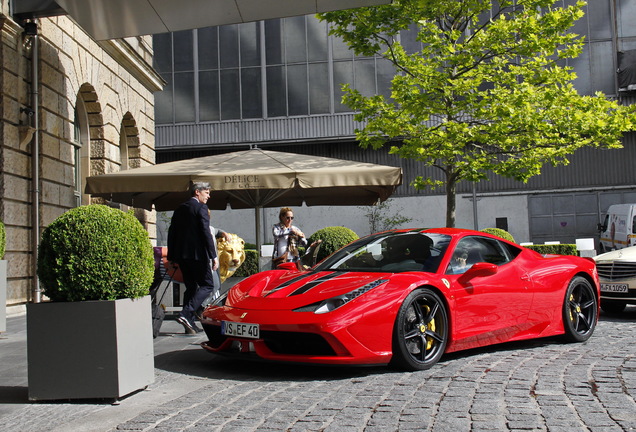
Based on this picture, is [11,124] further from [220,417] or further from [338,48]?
[338,48]

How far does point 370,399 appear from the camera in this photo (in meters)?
4.47

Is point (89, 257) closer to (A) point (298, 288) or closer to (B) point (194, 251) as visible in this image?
(A) point (298, 288)

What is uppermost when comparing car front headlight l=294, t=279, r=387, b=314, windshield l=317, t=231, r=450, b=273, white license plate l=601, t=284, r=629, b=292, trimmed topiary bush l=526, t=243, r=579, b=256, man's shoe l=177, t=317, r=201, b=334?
windshield l=317, t=231, r=450, b=273

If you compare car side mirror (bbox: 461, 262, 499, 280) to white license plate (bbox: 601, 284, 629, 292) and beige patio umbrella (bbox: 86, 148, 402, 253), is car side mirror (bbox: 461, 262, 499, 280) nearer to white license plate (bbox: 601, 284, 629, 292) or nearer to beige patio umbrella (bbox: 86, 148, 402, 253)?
beige patio umbrella (bbox: 86, 148, 402, 253)

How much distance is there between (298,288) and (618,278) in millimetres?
5617

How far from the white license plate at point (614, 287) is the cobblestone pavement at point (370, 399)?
3.40 meters

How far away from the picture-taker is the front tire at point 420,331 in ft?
17.7

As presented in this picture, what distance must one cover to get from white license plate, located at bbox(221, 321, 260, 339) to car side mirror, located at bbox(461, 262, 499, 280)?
A: 1889 mm

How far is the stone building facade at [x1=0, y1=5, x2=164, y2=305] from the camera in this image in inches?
427

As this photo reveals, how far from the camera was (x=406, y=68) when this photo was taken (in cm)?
1543

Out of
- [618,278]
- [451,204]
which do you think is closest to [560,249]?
[451,204]

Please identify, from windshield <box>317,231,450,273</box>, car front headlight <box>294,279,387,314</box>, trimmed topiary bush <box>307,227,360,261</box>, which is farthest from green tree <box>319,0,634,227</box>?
car front headlight <box>294,279,387,314</box>

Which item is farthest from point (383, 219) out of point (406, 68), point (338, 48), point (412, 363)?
point (412, 363)

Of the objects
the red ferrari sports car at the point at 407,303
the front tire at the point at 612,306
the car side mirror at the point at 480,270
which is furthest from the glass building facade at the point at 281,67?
the car side mirror at the point at 480,270
